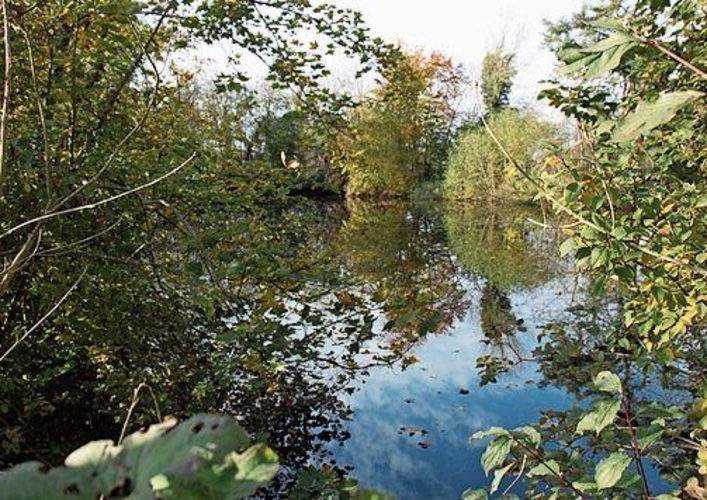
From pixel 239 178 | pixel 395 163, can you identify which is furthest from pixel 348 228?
pixel 239 178

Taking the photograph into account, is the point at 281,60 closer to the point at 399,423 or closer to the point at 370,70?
the point at 370,70

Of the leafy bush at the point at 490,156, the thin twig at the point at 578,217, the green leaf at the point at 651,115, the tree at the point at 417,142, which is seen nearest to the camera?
the green leaf at the point at 651,115

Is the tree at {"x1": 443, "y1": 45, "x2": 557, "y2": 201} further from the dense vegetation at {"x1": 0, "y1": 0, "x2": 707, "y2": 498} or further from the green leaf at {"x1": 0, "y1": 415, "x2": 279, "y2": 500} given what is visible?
the green leaf at {"x1": 0, "y1": 415, "x2": 279, "y2": 500}

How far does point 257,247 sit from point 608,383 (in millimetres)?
1457

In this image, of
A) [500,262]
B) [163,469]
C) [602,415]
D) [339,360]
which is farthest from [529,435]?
[500,262]

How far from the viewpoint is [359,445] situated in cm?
534

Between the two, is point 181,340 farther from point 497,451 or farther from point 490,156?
point 490,156

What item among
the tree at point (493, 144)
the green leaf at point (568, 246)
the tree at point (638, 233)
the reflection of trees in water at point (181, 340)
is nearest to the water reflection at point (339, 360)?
the reflection of trees in water at point (181, 340)

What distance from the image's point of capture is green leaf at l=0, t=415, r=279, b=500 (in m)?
0.34

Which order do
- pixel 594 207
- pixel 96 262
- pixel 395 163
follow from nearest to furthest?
1. pixel 594 207
2. pixel 96 262
3. pixel 395 163

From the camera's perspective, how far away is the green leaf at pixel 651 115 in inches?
26.4

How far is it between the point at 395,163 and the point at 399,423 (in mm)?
26047

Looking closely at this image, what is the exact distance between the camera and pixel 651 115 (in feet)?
2.28

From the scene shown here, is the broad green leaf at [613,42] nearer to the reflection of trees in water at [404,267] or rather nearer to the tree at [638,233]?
the tree at [638,233]
